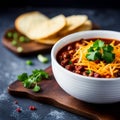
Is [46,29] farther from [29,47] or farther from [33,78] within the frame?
[33,78]

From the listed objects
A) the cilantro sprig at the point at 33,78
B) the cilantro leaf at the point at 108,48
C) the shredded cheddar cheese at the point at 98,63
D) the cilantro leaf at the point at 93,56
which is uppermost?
the cilantro leaf at the point at 108,48

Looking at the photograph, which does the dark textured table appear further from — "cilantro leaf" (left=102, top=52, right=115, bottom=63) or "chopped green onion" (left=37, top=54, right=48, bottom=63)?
"cilantro leaf" (left=102, top=52, right=115, bottom=63)

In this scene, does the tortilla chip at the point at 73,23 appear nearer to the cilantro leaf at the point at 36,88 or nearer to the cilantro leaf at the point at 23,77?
the cilantro leaf at the point at 23,77

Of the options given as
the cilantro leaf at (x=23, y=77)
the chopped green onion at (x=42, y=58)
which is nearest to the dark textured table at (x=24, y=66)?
the chopped green onion at (x=42, y=58)

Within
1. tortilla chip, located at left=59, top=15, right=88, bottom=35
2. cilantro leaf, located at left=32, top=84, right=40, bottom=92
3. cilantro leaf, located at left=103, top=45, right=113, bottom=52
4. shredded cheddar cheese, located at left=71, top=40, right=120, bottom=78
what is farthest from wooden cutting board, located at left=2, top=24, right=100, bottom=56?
cilantro leaf, located at left=103, top=45, right=113, bottom=52

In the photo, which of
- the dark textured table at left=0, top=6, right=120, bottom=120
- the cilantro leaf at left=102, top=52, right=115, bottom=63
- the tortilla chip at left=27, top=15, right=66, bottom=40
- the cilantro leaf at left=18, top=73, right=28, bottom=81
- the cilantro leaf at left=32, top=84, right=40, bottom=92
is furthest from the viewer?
the tortilla chip at left=27, top=15, right=66, bottom=40

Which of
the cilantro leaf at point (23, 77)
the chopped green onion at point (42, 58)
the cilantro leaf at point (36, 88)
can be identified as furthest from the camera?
the chopped green onion at point (42, 58)
